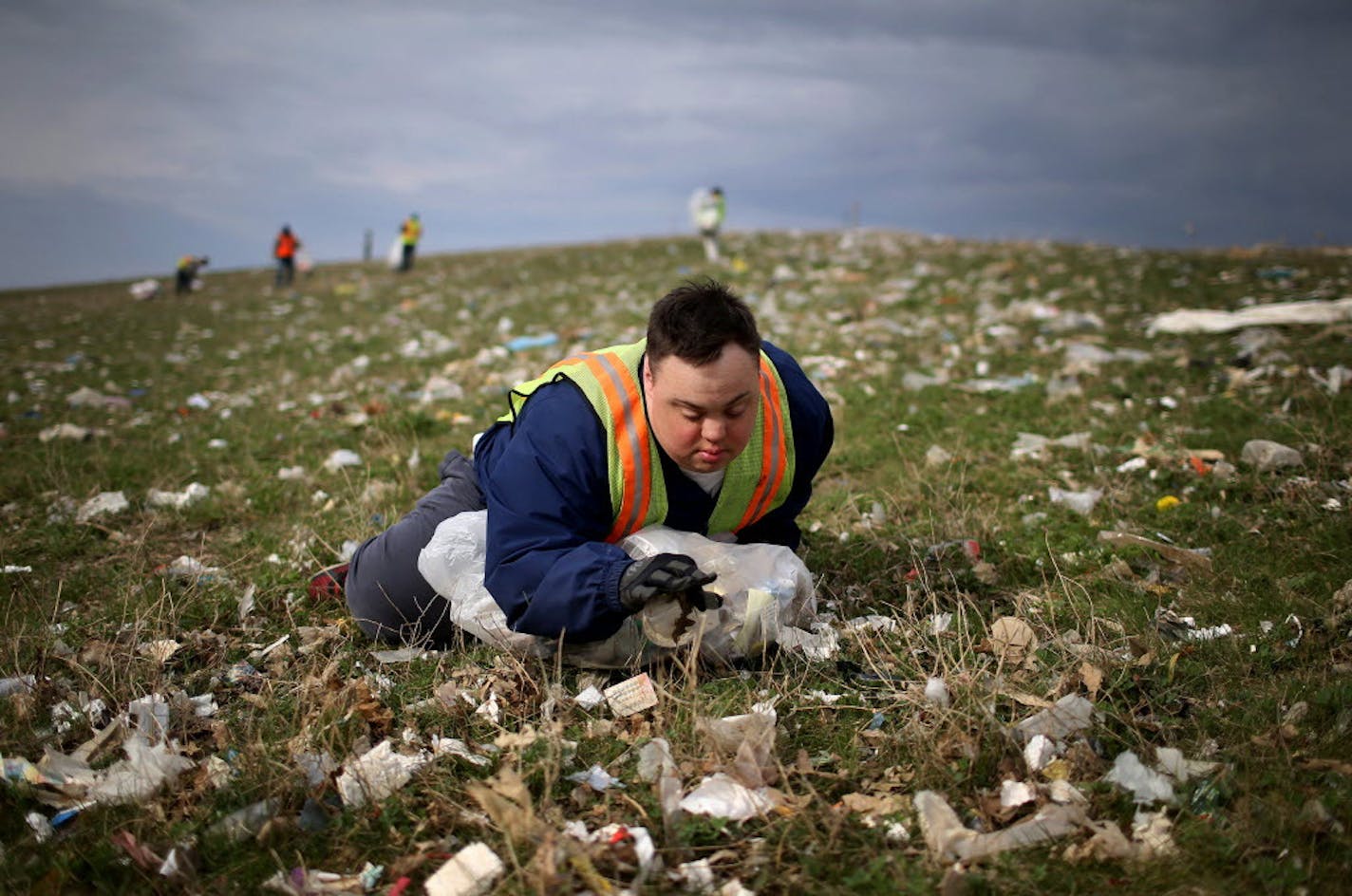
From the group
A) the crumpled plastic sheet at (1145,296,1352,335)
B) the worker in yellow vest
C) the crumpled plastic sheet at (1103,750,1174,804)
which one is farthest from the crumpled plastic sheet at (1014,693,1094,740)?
the crumpled plastic sheet at (1145,296,1352,335)

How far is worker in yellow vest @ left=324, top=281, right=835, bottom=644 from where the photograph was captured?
96.0 inches

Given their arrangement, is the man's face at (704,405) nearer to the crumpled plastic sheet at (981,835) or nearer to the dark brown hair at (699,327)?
the dark brown hair at (699,327)

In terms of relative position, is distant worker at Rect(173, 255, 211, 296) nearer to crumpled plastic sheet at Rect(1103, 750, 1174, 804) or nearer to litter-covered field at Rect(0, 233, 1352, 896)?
litter-covered field at Rect(0, 233, 1352, 896)

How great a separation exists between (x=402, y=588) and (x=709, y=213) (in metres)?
14.3

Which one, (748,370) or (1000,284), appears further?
(1000,284)

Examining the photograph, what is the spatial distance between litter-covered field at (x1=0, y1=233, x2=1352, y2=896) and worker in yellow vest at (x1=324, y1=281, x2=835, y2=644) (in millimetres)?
334

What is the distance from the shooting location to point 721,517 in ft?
9.55

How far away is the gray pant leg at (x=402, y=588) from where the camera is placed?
311 centimetres

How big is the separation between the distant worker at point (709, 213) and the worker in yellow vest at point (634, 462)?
45.5 ft

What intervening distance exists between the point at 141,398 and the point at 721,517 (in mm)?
7347

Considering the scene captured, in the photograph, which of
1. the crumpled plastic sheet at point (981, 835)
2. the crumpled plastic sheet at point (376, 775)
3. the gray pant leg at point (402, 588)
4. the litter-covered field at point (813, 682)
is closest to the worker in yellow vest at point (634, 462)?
the gray pant leg at point (402, 588)

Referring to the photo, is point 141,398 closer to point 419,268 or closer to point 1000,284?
point 1000,284

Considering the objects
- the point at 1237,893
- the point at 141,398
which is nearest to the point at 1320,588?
the point at 1237,893

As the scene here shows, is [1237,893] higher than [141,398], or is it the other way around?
[141,398]
